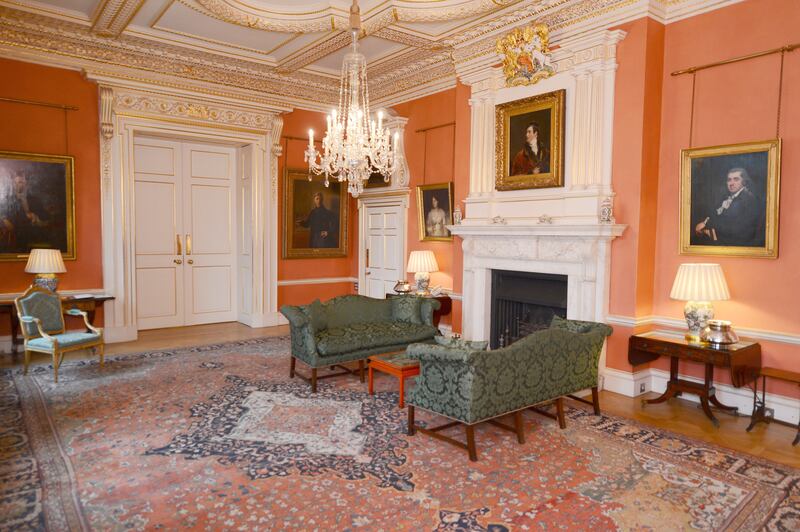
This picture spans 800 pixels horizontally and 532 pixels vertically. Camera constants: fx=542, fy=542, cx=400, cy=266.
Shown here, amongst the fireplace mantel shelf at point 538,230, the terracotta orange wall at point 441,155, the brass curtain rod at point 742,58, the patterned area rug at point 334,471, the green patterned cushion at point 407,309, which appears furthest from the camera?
the terracotta orange wall at point 441,155

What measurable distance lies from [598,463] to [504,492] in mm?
833

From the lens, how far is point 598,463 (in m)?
3.69

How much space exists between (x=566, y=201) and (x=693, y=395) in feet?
7.21

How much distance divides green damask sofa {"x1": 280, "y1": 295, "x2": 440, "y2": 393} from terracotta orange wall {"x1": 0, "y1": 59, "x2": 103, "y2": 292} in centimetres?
337

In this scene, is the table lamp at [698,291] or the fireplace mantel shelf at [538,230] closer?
the table lamp at [698,291]

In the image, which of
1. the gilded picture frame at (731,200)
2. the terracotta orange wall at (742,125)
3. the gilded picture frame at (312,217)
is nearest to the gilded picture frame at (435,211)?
the gilded picture frame at (312,217)

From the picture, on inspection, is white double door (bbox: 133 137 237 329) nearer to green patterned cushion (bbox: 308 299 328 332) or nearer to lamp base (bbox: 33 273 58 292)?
lamp base (bbox: 33 273 58 292)

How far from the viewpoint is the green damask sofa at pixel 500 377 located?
3688 mm

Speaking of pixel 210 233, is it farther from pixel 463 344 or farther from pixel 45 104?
pixel 463 344

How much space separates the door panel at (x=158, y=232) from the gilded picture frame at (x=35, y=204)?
1164 mm

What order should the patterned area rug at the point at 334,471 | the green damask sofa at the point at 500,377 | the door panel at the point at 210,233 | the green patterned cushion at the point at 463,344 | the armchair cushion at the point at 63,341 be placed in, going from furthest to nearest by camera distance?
the door panel at the point at 210,233 → the armchair cushion at the point at 63,341 → the green patterned cushion at the point at 463,344 → the green damask sofa at the point at 500,377 → the patterned area rug at the point at 334,471

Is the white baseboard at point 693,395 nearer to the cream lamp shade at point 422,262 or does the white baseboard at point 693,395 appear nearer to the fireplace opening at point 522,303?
the fireplace opening at point 522,303

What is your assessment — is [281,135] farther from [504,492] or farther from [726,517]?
[726,517]

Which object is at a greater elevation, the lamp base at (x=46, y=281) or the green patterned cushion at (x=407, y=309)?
the lamp base at (x=46, y=281)
